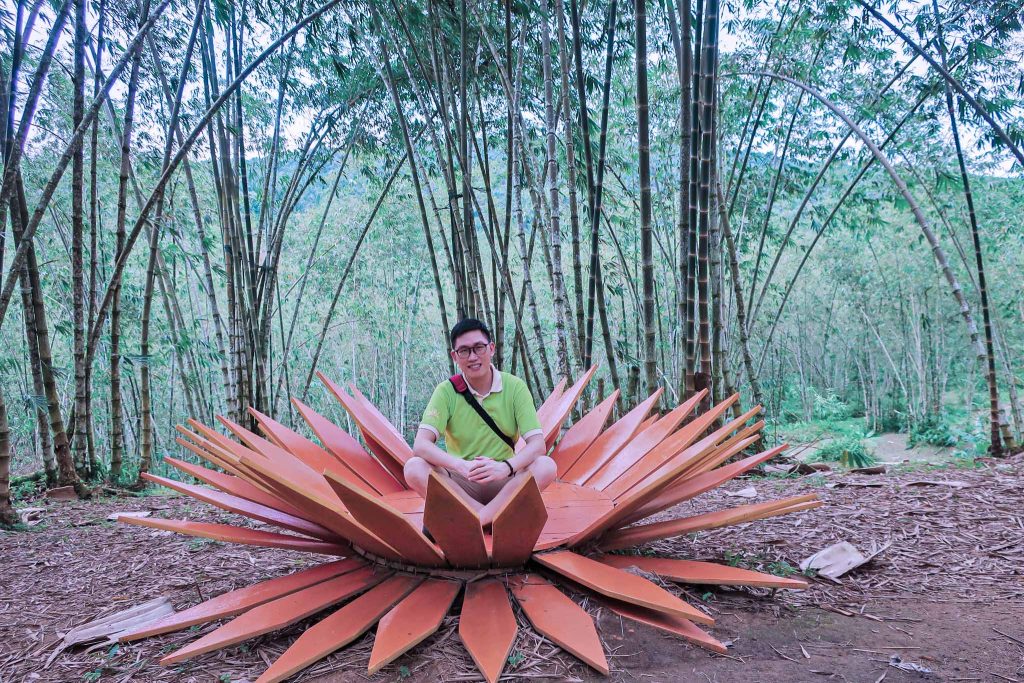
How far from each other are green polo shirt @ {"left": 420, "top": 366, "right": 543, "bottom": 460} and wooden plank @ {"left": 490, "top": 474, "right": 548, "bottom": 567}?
19.2 inches

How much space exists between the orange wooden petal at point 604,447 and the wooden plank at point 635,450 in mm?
17

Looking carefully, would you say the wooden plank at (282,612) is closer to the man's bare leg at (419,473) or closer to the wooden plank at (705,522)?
the man's bare leg at (419,473)

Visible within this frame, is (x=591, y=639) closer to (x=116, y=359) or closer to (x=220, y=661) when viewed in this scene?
(x=220, y=661)

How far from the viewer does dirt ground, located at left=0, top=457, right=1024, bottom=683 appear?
1.07 metres

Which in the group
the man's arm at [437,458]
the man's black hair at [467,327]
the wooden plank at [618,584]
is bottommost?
the wooden plank at [618,584]

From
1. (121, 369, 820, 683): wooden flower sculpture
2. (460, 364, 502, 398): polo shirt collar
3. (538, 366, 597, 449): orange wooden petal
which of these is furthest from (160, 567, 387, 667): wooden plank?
(538, 366, 597, 449): orange wooden petal

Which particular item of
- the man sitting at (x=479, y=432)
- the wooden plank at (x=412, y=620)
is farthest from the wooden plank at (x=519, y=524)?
the man sitting at (x=479, y=432)

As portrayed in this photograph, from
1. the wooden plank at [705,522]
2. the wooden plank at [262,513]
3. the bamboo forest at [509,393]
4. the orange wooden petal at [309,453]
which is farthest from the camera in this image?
the orange wooden petal at [309,453]

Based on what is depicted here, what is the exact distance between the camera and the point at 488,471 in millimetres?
1501

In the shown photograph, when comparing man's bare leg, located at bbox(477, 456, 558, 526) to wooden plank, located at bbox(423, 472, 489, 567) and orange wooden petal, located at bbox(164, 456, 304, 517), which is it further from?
orange wooden petal, located at bbox(164, 456, 304, 517)

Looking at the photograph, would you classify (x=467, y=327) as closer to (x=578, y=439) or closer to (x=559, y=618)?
(x=578, y=439)

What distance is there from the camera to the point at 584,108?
280 centimetres

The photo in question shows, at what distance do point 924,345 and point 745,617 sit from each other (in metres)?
11.3

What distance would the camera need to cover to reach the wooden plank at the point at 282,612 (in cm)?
107
